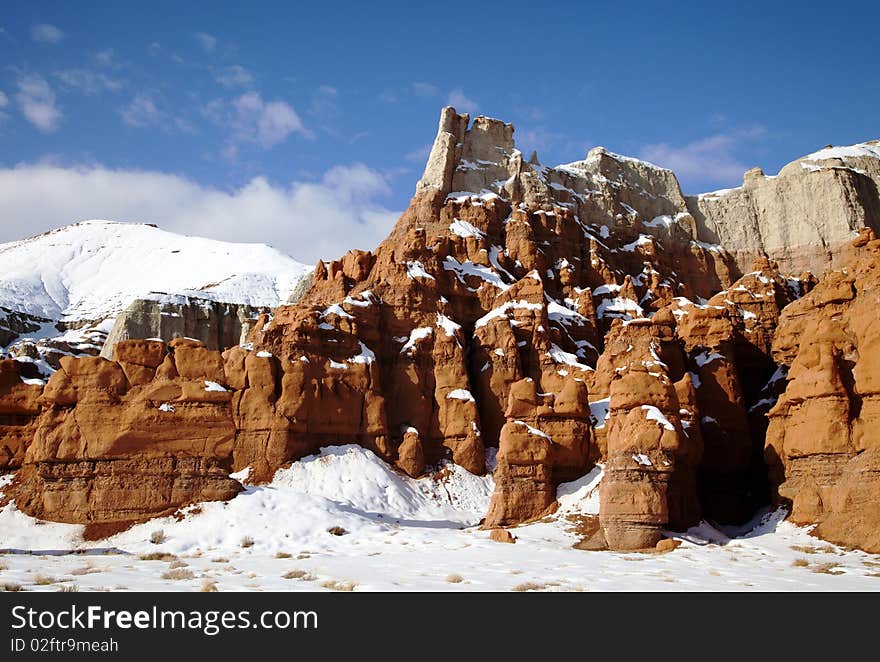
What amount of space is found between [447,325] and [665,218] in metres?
47.5

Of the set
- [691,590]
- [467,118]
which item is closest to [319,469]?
[691,590]

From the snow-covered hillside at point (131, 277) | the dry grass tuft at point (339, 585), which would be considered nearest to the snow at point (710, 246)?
the snow-covered hillside at point (131, 277)

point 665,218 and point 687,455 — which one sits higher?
point 665,218

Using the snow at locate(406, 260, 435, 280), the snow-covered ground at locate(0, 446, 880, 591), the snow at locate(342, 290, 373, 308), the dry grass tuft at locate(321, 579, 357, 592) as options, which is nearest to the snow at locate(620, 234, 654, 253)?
the snow at locate(406, 260, 435, 280)

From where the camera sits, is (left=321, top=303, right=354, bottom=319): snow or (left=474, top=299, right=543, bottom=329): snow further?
(left=474, top=299, right=543, bottom=329): snow

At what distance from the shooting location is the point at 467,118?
3723 inches

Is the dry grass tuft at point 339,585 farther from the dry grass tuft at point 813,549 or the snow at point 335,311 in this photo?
the snow at point 335,311

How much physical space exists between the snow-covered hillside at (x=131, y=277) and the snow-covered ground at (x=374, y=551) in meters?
79.1

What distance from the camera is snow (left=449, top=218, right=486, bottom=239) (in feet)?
255

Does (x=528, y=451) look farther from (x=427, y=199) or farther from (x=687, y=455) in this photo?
(x=427, y=199)

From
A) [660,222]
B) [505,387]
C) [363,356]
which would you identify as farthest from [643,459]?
[660,222]

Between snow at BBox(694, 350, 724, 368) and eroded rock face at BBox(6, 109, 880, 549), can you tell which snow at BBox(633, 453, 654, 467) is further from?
snow at BBox(694, 350, 724, 368)

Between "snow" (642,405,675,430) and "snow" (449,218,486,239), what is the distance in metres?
41.8
